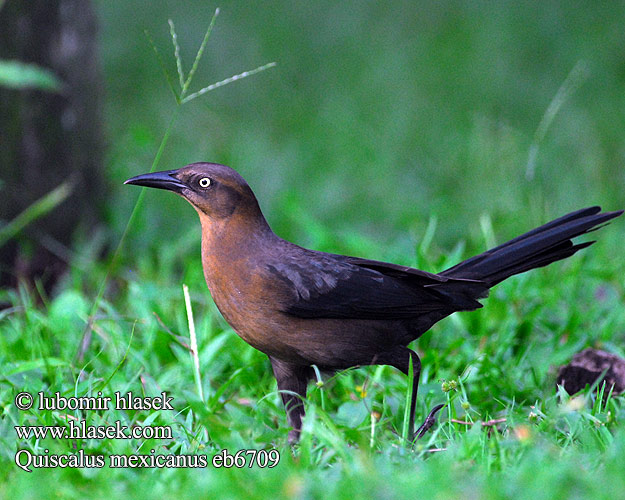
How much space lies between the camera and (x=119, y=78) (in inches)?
380

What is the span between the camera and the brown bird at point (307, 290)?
11.6ft

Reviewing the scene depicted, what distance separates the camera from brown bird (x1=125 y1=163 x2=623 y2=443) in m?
3.54

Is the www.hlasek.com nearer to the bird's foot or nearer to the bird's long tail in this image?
the bird's foot

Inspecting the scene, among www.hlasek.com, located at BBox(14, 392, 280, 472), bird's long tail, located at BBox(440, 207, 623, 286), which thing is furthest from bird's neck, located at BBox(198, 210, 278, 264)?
bird's long tail, located at BBox(440, 207, 623, 286)

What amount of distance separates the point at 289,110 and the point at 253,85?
88 cm

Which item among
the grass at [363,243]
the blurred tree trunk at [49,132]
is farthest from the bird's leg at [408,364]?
the blurred tree trunk at [49,132]

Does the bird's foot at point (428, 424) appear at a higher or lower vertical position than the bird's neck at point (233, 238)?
lower

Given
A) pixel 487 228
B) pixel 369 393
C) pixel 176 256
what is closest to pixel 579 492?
pixel 369 393

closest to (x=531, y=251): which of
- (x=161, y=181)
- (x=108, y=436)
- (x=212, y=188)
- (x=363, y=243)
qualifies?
(x=212, y=188)

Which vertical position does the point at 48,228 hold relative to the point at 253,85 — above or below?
below

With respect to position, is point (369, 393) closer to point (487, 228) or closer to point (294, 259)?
point (294, 259)

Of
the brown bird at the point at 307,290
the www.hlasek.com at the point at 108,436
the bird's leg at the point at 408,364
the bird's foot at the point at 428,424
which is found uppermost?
the brown bird at the point at 307,290

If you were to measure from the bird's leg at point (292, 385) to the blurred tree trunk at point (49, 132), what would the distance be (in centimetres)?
266

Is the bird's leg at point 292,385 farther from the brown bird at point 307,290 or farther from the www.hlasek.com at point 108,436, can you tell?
the www.hlasek.com at point 108,436
